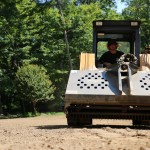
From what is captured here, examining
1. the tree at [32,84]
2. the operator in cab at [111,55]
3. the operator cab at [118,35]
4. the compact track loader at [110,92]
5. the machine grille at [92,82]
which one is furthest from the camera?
the tree at [32,84]

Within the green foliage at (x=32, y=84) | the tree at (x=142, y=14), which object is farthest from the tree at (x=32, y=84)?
the tree at (x=142, y=14)

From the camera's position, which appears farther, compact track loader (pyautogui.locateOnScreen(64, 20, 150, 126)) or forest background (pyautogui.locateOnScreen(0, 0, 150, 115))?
forest background (pyautogui.locateOnScreen(0, 0, 150, 115))

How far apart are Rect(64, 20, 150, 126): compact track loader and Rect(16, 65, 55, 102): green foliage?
Result: 27.4 meters

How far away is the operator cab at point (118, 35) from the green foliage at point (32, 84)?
26309 mm

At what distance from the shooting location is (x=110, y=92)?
35.1ft

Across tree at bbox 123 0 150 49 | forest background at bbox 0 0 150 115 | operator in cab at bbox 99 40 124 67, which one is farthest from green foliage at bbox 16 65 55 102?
operator in cab at bbox 99 40 124 67

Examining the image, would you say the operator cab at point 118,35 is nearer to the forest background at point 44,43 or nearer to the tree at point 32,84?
the tree at point 32,84

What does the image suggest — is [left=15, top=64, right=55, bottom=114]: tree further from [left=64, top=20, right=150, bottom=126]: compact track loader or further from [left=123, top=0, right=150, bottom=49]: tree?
[left=64, top=20, right=150, bottom=126]: compact track loader

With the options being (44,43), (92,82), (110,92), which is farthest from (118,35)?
(44,43)

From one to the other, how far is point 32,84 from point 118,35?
2665 centimetres

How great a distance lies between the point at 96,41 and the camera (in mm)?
13273

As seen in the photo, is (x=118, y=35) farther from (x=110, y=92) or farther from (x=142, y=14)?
(x=142, y=14)

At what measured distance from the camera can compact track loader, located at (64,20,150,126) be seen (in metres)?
10.7

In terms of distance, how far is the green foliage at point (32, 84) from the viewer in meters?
39.5
